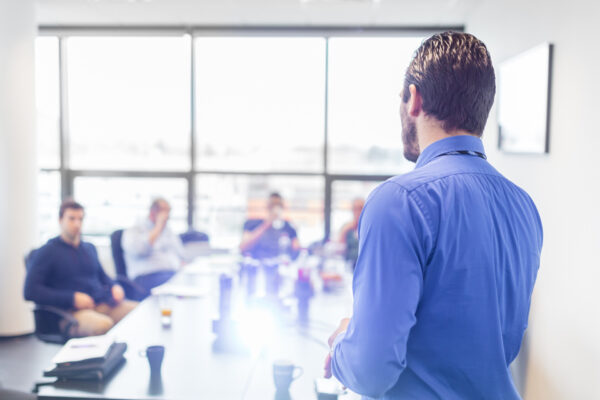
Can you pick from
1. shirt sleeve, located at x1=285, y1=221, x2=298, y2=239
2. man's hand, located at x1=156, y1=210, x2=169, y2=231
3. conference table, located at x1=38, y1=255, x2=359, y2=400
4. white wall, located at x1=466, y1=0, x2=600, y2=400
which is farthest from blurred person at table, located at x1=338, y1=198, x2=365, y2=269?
man's hand, located at x1=156, y1=210, x2=169, y2=231

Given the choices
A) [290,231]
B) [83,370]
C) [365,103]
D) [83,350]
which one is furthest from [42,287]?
[365,103]

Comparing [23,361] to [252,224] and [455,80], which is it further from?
[455,80]

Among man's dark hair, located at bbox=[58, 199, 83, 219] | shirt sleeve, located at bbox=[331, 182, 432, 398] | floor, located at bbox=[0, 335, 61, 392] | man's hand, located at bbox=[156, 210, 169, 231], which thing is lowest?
floor, located at bbox=[0, 335, 61, 392]

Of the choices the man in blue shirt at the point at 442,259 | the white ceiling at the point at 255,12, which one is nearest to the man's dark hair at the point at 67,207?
the white ceiling at the point at 255,12

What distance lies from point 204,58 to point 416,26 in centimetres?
220

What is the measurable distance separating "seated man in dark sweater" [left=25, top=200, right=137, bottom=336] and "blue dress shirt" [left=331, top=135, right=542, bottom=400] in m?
2.78

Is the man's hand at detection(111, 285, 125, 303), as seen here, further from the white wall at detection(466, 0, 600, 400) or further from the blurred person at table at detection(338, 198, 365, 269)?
the white wall at detection(466, 0, 600, 400)

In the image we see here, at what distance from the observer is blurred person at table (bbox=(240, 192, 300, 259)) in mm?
4824

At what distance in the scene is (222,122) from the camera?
19.2ft

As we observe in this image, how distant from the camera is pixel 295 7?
494 centimetres

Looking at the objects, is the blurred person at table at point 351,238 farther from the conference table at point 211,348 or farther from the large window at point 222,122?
the large window at point 222,122

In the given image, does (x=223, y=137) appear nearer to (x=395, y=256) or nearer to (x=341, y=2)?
(x=341, y=2)

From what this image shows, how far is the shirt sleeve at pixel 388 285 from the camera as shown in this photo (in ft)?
3.10

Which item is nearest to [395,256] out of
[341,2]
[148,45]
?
[341,2]
